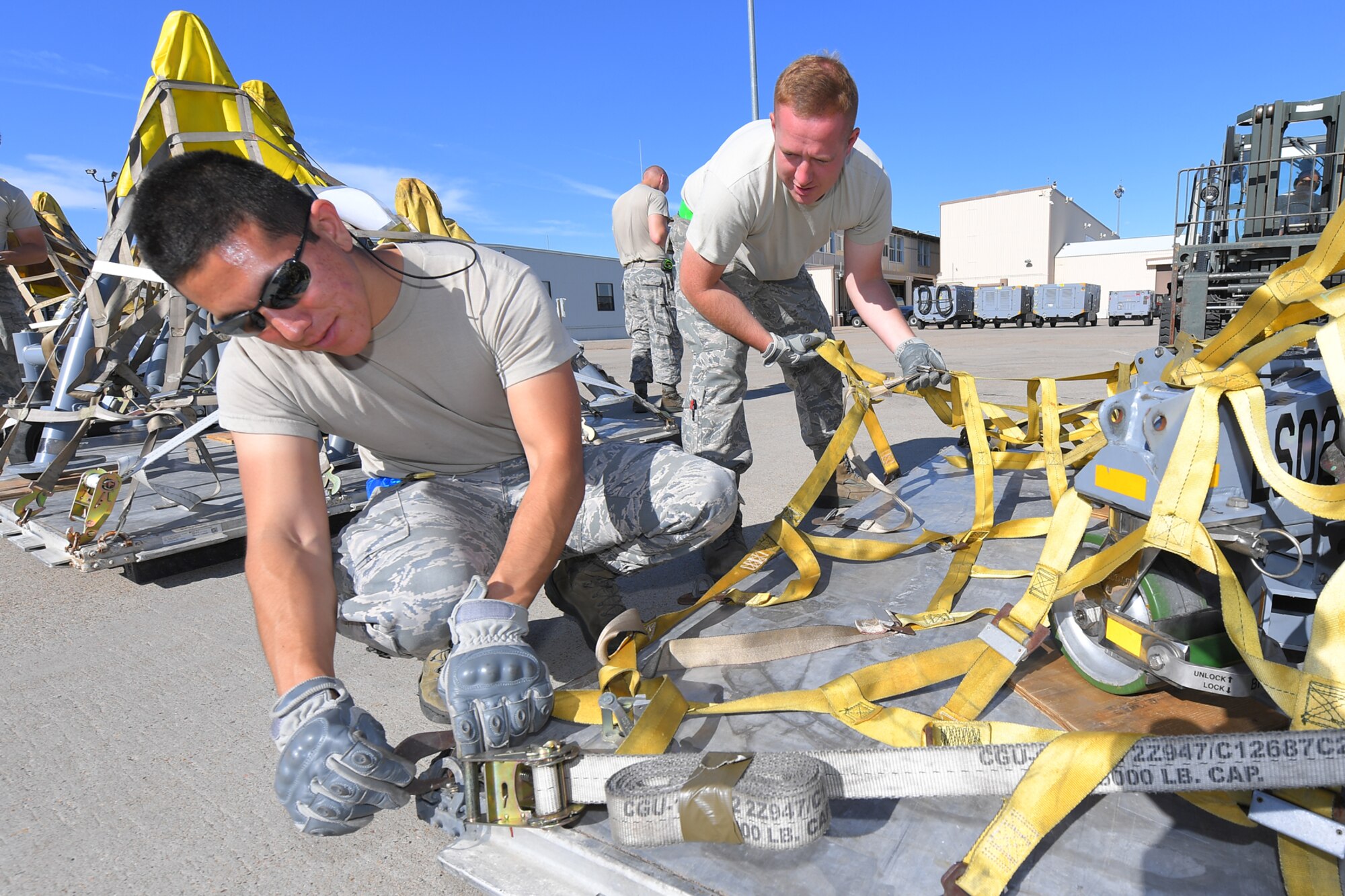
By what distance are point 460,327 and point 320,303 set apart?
0.41 metres

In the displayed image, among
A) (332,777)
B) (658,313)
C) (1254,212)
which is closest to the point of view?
(332,777)

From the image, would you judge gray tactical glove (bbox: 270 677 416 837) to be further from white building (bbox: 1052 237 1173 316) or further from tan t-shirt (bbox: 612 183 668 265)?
white building (bbox: 1052 237 1173 316)

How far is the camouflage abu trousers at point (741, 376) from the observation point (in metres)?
3.30

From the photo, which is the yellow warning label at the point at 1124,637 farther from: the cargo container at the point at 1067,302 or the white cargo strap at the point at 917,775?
the cargo container at the point at 1067,302

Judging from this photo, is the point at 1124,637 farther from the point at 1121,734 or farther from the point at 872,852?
the point at 872,852

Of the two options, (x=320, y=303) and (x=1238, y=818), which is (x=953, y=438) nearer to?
(x=1238, y=818)

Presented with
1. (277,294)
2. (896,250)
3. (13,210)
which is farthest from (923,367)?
(896,250)

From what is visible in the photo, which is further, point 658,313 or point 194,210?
point 658,313

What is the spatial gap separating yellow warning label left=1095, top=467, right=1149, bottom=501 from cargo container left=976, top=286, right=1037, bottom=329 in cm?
3568

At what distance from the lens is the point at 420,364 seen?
6.51 feet

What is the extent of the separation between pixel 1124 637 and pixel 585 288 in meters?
35.4

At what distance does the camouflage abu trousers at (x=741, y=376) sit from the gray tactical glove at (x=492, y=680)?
6.03ft

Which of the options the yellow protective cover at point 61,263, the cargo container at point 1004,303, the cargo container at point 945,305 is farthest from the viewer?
the cargo container at point 945,305

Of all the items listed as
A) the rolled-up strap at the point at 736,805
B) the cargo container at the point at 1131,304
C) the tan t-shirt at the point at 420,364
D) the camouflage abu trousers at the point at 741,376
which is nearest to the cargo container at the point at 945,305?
the cargo container at the point at 1131,304
